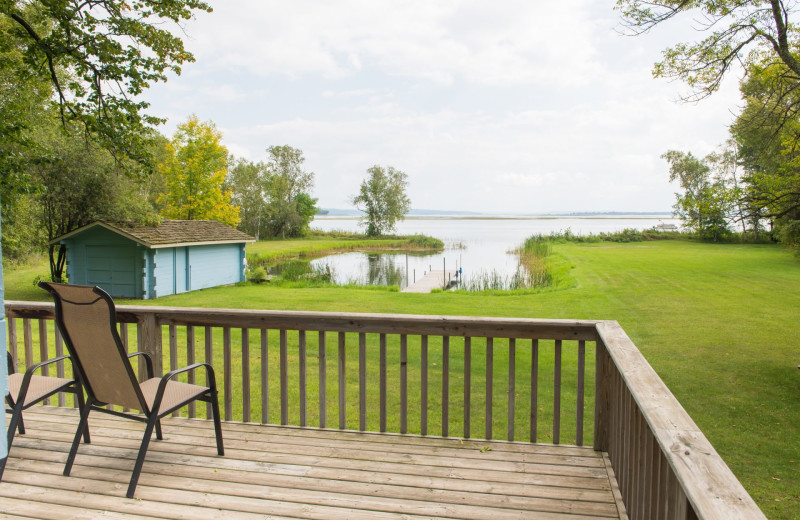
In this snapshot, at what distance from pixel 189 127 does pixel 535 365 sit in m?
28.0

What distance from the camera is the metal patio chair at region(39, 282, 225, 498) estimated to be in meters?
2.61

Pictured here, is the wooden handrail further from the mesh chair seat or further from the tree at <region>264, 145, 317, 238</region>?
the tree at <region>264, 145, 317, 238</region>

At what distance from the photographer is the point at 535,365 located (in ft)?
10.6

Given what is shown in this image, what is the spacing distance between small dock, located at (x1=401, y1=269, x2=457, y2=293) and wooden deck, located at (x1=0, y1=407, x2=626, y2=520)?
1564cm

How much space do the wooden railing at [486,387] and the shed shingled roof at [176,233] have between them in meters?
7.82

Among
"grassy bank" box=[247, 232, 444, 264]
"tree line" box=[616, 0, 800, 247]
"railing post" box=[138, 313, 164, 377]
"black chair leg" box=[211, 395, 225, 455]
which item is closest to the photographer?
"black chair leg" box=[211, 395, 225, 455]

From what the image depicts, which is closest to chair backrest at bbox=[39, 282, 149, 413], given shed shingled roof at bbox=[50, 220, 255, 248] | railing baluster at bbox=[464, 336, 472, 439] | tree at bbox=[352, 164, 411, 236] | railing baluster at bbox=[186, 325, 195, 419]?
railing baluster at bbox=[186, 325, 195, 419]

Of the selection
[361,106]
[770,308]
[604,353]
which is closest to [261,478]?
[604,353]

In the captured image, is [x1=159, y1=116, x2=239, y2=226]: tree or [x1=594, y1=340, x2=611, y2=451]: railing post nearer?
[x1=594, y1=340, x2=611, y2=451]: railing post

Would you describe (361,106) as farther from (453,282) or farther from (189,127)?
(453,282)

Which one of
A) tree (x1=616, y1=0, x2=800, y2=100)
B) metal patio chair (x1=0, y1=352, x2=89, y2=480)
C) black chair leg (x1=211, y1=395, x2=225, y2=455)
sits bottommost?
black chair leg (x1=211, y1=395, x2=225, y2=455)

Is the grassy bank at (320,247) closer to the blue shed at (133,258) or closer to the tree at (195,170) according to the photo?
the tree at (195,170)

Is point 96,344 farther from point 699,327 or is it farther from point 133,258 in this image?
point 133,258

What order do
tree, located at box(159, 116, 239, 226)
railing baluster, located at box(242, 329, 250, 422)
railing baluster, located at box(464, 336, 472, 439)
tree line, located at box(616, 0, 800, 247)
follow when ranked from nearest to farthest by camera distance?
railing baluster, located at box(464, 336, 472, 439), railing baluster, located at box(242, 329, 250, 422), tree line, located at box(616, 0, 800, 247), tree, located at box(159, 116, 239, 226)
